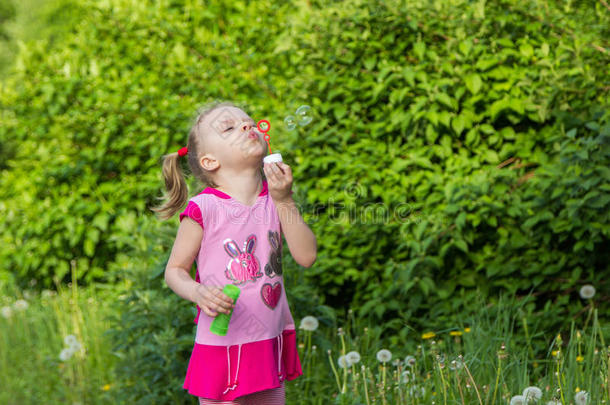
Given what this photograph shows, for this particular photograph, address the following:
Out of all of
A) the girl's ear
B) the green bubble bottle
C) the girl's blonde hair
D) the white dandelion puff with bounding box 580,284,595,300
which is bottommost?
the white dandelion puff with bounding box 580,284,595,300

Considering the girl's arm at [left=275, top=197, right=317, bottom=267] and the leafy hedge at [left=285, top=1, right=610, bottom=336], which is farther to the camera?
the leafy hedge at [left=285, top=1, right=610, bottom=336]

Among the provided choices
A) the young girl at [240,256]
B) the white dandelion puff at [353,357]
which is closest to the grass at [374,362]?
the white dandelion puff at [353,357]

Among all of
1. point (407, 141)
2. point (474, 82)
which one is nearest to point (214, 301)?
point (474, 82)

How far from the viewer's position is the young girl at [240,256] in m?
1.89

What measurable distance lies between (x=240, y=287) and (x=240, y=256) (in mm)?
93

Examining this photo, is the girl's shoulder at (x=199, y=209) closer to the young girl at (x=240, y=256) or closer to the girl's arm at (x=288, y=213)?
the young girl at (x=240, y=256)

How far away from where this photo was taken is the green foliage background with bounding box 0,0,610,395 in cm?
353

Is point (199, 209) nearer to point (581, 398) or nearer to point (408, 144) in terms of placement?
point (581, 398)

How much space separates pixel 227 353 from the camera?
1.89m

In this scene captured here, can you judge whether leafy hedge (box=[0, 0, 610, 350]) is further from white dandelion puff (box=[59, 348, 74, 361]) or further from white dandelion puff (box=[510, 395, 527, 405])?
white dandelion puff (box=[510, 395, 527, 405])

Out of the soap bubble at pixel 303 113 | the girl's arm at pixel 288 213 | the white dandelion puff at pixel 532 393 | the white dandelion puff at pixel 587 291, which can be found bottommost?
the white dandelion puff at pixel 532 393

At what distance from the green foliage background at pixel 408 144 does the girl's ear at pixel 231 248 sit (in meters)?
1.29

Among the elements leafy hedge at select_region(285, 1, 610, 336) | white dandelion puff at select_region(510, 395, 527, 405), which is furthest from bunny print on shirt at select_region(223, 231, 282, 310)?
leafy hedge at select_region(285, 1, 610, 336)

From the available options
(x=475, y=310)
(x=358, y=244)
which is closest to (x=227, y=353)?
(x=475, y=310)
